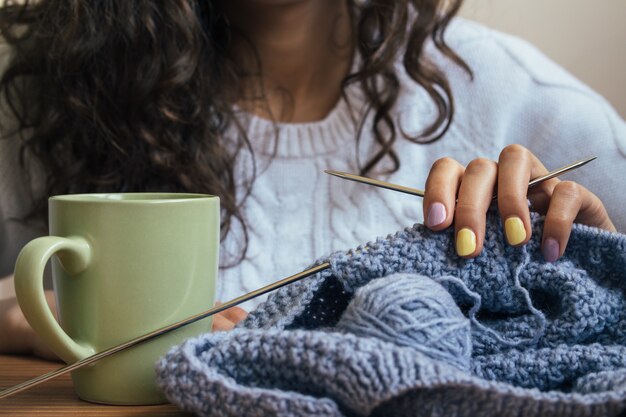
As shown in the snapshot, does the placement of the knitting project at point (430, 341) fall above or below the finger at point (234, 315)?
above

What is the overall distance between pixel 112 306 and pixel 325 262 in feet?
0.45

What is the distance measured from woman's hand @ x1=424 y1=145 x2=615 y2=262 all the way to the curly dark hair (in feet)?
1.57

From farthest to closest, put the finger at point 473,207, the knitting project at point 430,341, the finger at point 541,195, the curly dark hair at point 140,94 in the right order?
the curly dark hair at point 140,94 < the finger at point 541,195 < the finger at point 473,207 < the knitting project at point 430,341

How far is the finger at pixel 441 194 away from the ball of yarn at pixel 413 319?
0.07m

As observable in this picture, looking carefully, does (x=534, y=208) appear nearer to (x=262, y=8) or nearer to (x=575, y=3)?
(x=262, y=8)

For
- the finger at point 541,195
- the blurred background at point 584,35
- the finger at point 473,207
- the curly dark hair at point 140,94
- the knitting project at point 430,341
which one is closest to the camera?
the knitting project at point 430,341

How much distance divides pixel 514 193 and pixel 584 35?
0.84 metres

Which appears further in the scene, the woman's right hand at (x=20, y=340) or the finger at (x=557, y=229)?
the woman's right hand at (x=20, y=340)

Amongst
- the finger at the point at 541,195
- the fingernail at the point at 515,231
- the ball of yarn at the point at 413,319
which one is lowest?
the ball of yarn at the point at 413,319

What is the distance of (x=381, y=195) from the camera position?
102 cm

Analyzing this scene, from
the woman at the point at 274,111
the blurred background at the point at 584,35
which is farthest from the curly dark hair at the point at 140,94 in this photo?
the blurred background at the point at 584,35

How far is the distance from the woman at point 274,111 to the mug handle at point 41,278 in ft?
1.75

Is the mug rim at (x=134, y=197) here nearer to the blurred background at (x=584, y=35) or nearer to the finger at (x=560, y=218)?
the finger at (x=560, y=218)

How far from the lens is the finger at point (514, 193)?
46 cm
